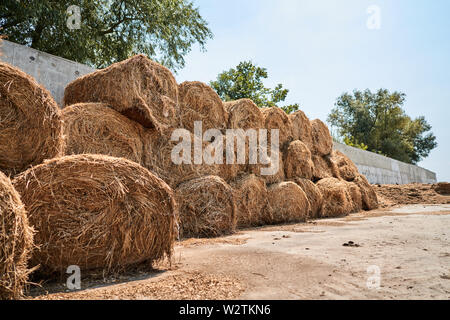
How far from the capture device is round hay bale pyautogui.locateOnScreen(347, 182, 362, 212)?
9531mm

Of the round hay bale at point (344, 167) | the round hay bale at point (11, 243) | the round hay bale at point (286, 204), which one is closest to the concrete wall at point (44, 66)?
the round hay bale at point (11, 243)

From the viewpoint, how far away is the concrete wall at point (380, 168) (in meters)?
17.3

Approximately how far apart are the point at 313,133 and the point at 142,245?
7491 mm

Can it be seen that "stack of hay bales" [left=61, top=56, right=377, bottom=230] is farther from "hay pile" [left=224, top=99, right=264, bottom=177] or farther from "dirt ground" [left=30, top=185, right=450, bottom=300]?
"dirt ground" [left=30, top=185, right=450, bottom=300]

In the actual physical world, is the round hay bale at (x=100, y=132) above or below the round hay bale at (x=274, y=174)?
above

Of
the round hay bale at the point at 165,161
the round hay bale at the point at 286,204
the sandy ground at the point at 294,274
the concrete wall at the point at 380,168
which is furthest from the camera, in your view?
the concrete wall at the point at 380,168

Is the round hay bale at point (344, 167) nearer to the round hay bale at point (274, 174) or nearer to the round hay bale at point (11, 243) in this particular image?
the round hay bale at point (274, 174)

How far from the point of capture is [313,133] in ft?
30.2

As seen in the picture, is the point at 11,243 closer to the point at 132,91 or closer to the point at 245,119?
the point at 132,91

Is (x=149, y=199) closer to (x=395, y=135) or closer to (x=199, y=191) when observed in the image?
(x=199, y=191)

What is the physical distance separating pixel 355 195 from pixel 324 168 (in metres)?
1.51

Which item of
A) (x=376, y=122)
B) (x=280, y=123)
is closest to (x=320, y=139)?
(x=280, y=123)

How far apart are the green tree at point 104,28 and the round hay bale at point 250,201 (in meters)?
6.51
